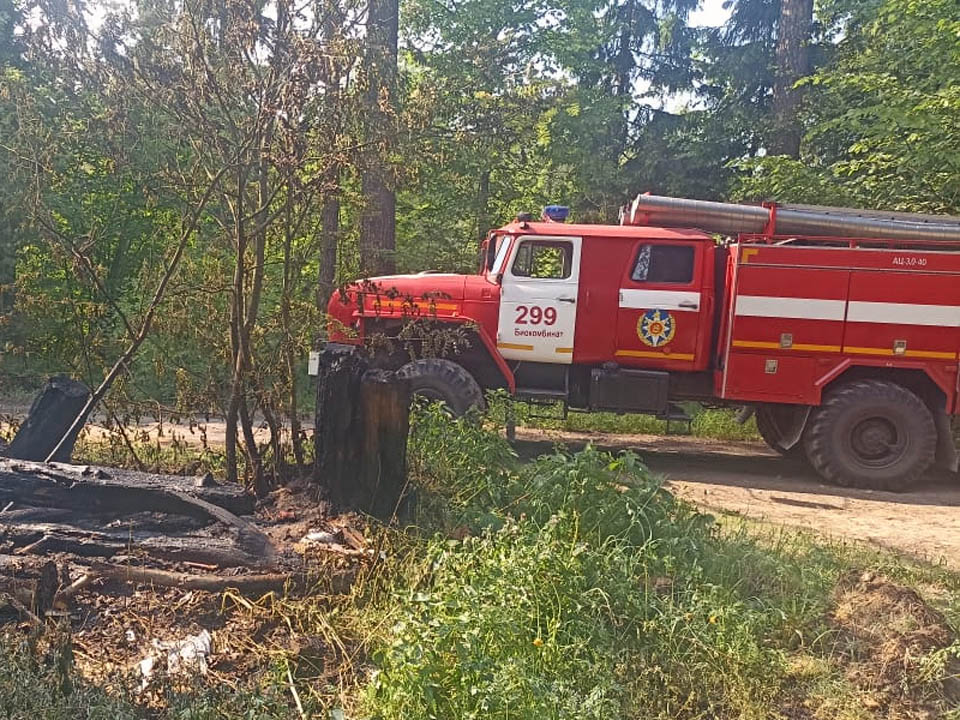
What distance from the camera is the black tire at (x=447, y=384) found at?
798cm

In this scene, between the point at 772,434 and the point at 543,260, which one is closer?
the point at 543,260

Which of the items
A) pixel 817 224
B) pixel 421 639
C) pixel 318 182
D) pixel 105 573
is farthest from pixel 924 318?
pixel 105 573

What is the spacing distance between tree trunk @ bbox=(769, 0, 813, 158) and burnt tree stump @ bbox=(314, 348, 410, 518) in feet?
39.8

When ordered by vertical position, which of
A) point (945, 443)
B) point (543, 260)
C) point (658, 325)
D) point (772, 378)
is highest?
point (543, 260)

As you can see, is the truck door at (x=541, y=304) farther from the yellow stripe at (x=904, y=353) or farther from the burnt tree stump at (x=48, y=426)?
the burnt tree stump at (x=48, y=426)

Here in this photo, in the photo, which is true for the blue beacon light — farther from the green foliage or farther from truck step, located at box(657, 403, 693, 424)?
the green foliage

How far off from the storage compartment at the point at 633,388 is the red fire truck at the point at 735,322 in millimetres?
13

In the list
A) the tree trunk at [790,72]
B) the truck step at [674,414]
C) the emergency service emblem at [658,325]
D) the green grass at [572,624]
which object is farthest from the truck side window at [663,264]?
the tree trunk at [790,72]

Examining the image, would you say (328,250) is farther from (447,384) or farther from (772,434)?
(772,434)

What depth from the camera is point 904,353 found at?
789cm

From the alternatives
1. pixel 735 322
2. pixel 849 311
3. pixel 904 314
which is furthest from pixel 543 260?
pixel 904 314

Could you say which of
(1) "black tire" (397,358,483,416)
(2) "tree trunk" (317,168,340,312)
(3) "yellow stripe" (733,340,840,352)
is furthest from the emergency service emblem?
(2) "tree trunk" (317,168,340,312)

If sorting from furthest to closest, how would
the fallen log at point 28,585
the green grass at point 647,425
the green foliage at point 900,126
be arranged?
the green grass at point 647,425 < the green foliage at point 900,126 < the fallen log at point 28,585

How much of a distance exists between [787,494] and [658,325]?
1997mm
